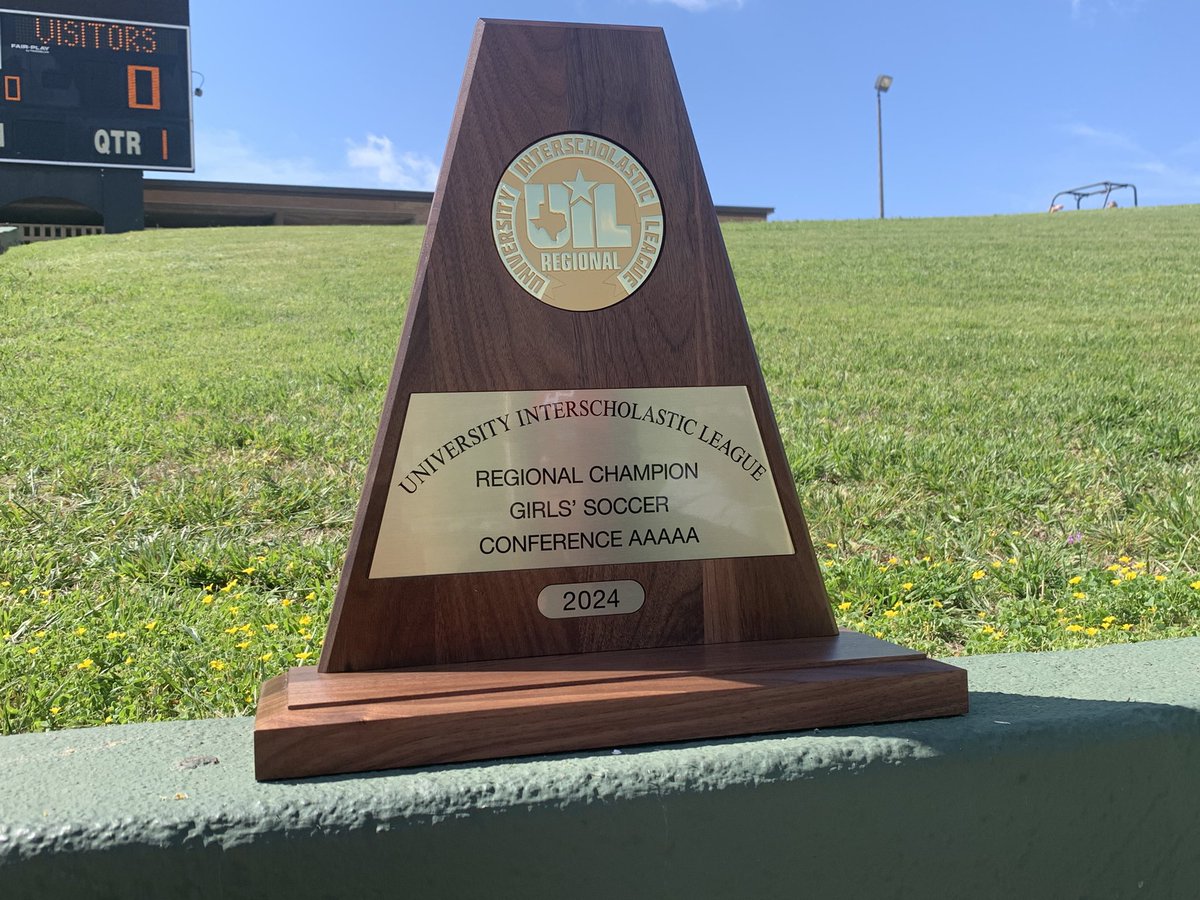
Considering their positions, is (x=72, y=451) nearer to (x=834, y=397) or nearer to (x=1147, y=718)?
(x=834, y=397)

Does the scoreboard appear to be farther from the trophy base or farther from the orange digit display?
the trophy base

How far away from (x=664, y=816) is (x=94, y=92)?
2413cm

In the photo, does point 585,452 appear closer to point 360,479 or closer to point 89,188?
point 360,479

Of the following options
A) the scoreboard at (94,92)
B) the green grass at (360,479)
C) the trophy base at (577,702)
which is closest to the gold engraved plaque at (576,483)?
the trophy base at (577,702)

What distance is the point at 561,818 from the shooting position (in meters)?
1.40

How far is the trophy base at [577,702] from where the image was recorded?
4.72 ft

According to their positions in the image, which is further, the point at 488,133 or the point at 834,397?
the point at 834,397

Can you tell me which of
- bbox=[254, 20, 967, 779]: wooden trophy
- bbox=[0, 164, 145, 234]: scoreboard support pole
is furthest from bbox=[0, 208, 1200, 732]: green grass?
bbox=[0, 164, 145, 234]: scoreboard support pole

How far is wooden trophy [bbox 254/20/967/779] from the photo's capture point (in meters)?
1.66

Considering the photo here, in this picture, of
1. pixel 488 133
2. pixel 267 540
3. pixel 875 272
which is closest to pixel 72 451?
pixel 267 540

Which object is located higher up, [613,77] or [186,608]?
[613,77]

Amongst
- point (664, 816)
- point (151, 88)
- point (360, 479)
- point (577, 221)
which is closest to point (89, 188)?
point (151, 88)

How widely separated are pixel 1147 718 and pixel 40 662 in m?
2.60

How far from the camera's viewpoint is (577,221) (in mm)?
1737
